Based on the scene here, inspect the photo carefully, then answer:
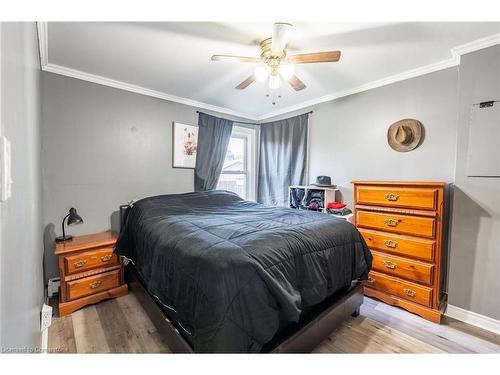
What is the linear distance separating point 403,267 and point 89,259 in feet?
9.83

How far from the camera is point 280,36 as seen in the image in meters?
1.50

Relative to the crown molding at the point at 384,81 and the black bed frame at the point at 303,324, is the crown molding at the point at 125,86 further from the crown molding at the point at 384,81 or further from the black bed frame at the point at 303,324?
the black bed frame at the point at 303,324

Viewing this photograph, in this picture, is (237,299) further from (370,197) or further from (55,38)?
(55,38)

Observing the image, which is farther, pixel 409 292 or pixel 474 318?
pixel 409 292

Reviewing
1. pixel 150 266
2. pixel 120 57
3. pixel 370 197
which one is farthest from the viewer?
pixel 370 197

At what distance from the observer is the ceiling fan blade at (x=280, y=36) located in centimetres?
142

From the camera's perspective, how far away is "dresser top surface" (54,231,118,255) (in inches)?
79.8

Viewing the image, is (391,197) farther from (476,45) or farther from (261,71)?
(261,71)

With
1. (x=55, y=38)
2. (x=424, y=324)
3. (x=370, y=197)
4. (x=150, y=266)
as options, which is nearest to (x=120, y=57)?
(x=55, y=38)

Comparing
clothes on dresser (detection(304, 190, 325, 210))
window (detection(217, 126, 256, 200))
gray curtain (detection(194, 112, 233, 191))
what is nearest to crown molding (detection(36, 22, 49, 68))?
gray curtain (detection(194, 112, 233, 191))

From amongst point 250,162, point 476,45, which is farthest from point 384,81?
point 250,162

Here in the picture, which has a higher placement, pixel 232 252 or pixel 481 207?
pixel 481 207

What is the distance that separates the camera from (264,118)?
416cm

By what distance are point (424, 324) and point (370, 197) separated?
1.18 meters
